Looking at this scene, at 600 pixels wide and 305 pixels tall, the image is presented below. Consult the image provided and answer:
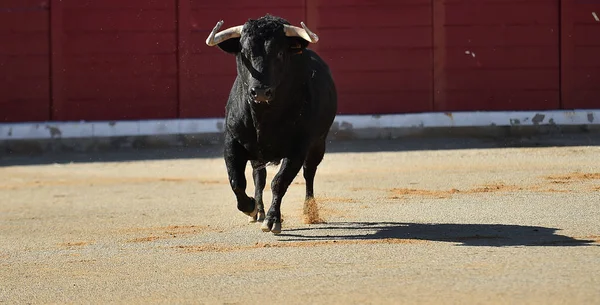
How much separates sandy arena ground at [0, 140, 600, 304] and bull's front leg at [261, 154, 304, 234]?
9 centimetres

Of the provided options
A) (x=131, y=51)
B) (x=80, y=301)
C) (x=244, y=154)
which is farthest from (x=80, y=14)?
(x=80, y=301)

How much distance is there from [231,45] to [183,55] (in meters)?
8.02

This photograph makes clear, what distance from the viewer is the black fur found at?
24.5ft

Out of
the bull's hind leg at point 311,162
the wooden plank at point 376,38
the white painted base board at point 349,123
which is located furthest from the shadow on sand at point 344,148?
the bull's hind leg at point 311,162

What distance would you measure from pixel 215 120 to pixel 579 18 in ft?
15.4

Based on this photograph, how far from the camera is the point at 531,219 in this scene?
7953 mm

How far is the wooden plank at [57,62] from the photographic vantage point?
1577 centimetres

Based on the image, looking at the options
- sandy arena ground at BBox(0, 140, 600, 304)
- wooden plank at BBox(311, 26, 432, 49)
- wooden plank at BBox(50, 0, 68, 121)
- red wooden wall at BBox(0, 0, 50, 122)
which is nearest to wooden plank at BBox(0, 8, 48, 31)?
red wooden wall at BBox(0, 0, 50, 122)

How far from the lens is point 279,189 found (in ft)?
24.8

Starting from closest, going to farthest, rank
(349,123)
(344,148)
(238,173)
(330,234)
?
(330,234)
(238,173)
(344,148)
(349,123)

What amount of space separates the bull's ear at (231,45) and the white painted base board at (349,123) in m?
7.44

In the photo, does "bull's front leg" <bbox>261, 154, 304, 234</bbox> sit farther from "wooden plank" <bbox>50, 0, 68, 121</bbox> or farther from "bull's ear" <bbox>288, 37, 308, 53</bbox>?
"wooden plank" <bbox>50, 0, 68, 121</bbox>

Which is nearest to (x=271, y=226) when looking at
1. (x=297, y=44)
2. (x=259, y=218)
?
(x=259, y=218)

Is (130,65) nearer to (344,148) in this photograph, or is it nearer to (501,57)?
(344,148)
